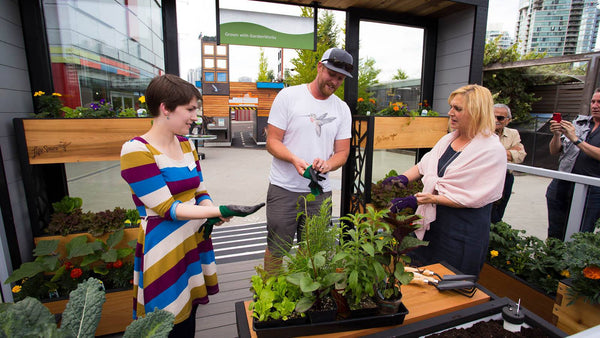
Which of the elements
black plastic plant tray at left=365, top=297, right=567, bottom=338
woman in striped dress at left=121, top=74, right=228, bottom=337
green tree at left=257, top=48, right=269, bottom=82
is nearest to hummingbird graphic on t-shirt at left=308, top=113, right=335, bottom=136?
woman in striped dress at left=121, top=74, right=228, bottom=337

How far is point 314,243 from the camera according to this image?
3.23ft

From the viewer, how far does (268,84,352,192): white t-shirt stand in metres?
1.93

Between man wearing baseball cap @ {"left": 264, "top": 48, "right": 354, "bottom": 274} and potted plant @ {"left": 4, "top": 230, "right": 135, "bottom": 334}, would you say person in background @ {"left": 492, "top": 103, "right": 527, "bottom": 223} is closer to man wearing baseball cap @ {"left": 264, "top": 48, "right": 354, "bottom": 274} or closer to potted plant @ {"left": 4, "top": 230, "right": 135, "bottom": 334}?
man wearing baseball cap @ {"left": 264, "top": 48, "right": 354, "bottom": 274}

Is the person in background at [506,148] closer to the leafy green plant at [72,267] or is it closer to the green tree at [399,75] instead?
the green tree at [399,75]

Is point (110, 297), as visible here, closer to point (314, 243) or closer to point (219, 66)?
point (314, 243)

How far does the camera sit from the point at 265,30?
10.0 ft

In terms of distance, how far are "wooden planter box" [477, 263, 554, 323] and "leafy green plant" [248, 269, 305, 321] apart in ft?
6.01

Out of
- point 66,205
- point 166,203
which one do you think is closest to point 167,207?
point 166,203

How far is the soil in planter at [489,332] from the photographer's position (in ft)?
3.10

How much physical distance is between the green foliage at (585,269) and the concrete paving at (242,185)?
2.76 meters

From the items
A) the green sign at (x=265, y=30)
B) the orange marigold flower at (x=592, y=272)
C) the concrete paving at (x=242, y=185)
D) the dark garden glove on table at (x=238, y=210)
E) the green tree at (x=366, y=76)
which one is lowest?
the concrete paving at (x=242, y=185)

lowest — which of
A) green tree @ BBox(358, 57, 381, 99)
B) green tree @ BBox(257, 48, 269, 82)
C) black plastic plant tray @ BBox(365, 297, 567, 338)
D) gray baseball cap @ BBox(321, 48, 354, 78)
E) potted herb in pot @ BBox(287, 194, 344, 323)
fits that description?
black plastic plant tray @ BBox(365, 297, 567, 338)

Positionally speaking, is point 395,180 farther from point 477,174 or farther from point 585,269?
→ point 585,269

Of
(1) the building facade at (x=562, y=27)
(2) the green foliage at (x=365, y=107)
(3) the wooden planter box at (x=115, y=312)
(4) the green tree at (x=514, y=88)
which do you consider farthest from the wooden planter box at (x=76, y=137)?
(1) the building facade at (x=562, y=27)
